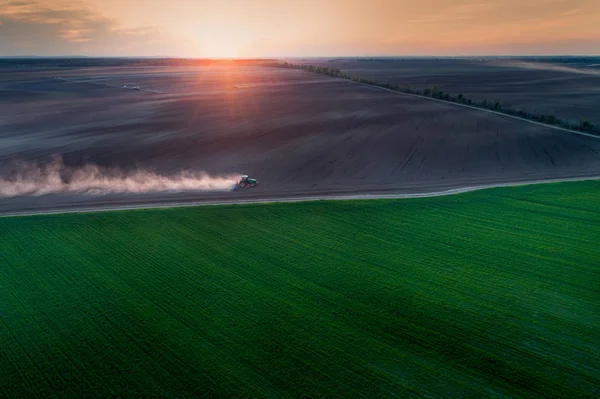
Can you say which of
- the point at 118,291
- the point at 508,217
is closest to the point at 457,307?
the point at 508,217

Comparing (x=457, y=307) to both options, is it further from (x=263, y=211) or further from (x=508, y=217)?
(x=263, y=211)

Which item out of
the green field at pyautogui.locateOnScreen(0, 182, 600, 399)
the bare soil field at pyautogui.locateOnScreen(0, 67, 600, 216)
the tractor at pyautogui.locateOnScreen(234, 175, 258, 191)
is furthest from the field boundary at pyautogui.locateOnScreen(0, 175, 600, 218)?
the tractor at pyautogui.locateOnScreen(234, 175, 258, 191)

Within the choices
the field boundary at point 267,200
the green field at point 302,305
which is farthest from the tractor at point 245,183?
the green field at point 302,305

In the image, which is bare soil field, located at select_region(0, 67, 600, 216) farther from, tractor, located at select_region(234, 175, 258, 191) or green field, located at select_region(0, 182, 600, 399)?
green field, located at select_region(0, 182, 600, 399)

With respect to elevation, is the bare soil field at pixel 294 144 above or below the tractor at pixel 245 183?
above

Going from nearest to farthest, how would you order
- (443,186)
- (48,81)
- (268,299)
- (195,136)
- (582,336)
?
(582,336) → (268,299) → (443,186) → (195,136) → (48,81)

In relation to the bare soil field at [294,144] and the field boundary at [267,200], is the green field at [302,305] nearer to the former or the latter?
the field boundary at [267,200]
